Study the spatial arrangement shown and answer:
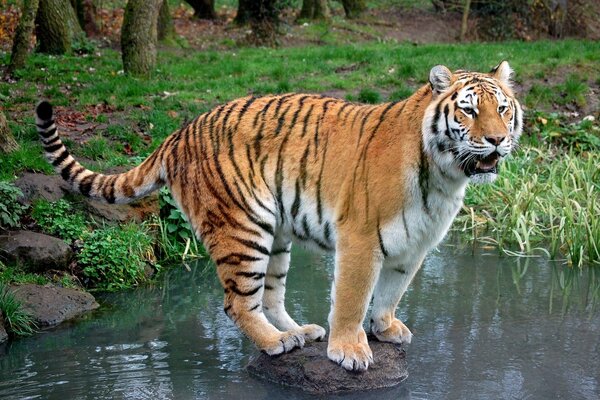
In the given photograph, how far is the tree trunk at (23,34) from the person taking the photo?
11781mm

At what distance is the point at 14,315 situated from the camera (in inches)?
241

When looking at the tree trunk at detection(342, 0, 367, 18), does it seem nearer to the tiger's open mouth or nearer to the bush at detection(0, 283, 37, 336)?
the bush at detection(0, 283, 37, 336)

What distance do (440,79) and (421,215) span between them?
75cm

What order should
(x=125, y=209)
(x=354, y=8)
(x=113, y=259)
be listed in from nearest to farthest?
(x=113, y=259), (x=125, y=209), (x=354, y=8)

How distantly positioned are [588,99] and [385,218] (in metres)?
9.19

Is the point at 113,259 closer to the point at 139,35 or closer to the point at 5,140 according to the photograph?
the point at 5,140

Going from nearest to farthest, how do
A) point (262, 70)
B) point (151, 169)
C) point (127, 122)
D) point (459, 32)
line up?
point (151, 169) < point (127, 122) < point (262, 70) < point (459, 32)

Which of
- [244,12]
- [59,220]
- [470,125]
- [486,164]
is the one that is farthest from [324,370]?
[244,12]

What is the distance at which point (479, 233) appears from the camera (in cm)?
895

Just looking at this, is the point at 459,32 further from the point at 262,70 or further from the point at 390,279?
the point at 390,279

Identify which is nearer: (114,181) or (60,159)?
(60,159)

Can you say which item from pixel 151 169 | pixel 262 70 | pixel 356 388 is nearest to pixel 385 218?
pixel 356 388

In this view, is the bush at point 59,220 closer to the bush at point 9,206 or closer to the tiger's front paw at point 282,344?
the bush at point 9,206

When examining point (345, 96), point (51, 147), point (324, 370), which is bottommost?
point (324, 370)
